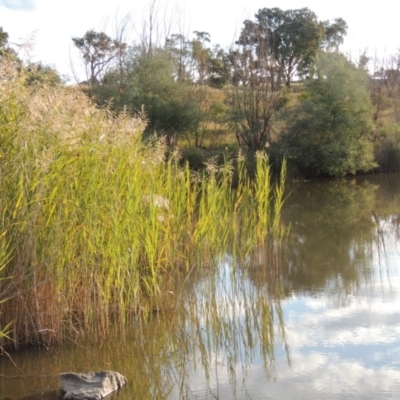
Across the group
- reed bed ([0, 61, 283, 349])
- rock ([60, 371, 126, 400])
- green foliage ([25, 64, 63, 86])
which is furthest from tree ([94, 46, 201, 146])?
rock ([60, 371, 126, 400])

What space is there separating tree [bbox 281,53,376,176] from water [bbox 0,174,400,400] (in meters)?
14.1

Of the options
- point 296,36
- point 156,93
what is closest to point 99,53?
point 156,93

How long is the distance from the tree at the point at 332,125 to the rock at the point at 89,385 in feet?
58.8

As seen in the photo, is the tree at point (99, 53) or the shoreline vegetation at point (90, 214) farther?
the tree at point (99, 53)

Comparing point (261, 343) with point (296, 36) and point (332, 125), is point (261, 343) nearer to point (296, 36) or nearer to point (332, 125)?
point (332, 125)

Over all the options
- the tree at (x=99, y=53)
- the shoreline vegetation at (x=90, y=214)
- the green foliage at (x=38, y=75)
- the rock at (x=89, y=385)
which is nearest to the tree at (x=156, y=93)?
the tree at (x=99, y=53)

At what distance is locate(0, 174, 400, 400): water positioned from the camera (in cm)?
440

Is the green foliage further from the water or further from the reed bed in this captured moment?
the water

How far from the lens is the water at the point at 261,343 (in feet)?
14.4

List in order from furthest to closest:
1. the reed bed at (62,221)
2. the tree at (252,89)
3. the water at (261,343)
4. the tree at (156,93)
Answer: the tree at (252,89) → the tree at (156,93) → the reed bed at (62,221) → the water at (261,343)

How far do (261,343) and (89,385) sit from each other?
5.07 feet

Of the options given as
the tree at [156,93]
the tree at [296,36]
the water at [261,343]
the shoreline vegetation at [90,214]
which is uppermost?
the tree at [296,36]

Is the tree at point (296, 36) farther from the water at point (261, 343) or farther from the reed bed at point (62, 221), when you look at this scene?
the reed bed at point (62, 221)

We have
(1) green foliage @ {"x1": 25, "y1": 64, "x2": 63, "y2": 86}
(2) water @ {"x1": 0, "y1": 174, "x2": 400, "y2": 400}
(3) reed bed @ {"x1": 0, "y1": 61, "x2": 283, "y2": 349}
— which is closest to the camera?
(2) water @ {"x1": 0, "y1": 174, "x2": 400, "y2": 400}
